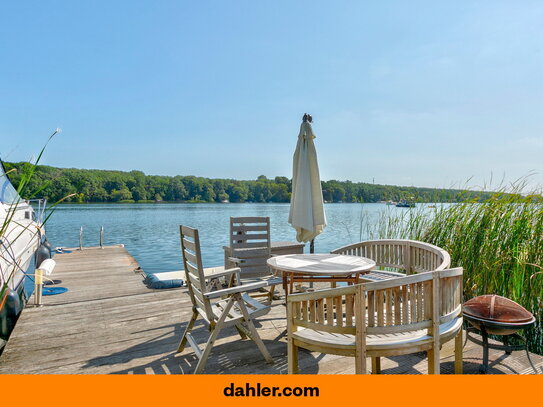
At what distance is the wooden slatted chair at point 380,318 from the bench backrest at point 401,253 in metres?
1.15

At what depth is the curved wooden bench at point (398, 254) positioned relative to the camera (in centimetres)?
343

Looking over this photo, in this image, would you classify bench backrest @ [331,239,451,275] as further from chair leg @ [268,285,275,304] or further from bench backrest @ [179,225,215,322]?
bench backrest @ [179,225,215,322]

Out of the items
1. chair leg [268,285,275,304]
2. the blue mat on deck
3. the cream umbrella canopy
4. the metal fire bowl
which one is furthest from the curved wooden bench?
the blue mat on deck

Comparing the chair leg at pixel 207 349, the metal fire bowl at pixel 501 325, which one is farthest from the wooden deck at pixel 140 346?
the metal fire bowl at pixel 501 325

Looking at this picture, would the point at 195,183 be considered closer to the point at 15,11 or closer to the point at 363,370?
the point at 15,11

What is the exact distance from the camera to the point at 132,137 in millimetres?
27406

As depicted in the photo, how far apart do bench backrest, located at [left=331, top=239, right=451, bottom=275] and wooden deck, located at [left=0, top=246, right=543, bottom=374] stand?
0.80 m

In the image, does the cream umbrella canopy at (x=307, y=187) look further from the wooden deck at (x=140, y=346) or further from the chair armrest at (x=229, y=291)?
the chair armrest at (x=229, y=291)

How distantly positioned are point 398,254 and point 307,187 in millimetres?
1356

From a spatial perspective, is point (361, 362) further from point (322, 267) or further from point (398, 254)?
point (398, 254)

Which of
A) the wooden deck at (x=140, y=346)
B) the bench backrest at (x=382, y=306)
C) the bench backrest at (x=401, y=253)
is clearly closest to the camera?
the bench backrest at (x=382, y=306)

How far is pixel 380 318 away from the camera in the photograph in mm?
1892

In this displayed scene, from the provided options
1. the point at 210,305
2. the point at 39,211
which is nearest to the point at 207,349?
the point at 210,305

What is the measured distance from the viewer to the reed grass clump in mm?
3520
